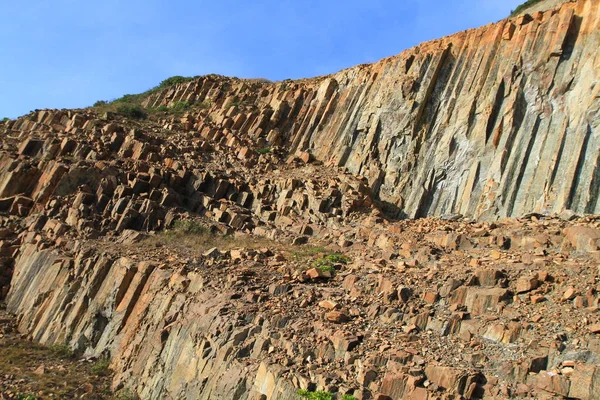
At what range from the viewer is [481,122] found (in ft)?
68.8

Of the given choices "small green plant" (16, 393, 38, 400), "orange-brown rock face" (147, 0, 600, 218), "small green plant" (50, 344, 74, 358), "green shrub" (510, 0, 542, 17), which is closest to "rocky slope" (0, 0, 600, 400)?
"orange-brown rock face" (147, 0, 600, 218)

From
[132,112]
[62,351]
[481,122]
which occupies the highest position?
[481,122]

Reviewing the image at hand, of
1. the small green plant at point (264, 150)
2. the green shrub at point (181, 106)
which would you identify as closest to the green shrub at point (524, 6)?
the small green plant at point (264, 150)

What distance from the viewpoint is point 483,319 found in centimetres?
1133

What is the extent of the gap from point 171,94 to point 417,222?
23.0m

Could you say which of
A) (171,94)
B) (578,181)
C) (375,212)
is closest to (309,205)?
Result: (375,212)

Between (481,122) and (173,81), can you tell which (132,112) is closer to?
(173,81)

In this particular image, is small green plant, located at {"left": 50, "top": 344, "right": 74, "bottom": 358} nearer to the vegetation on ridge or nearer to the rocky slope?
the rocky slope

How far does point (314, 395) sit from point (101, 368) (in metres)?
7.41

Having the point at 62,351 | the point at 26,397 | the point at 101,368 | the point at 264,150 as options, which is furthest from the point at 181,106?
the point at 26,397

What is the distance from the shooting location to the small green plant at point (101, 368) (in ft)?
48.2

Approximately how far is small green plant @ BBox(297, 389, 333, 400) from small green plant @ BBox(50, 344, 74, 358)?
8671mm

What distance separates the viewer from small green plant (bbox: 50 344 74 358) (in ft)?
51.8

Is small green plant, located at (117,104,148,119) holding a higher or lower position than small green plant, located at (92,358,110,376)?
higher
